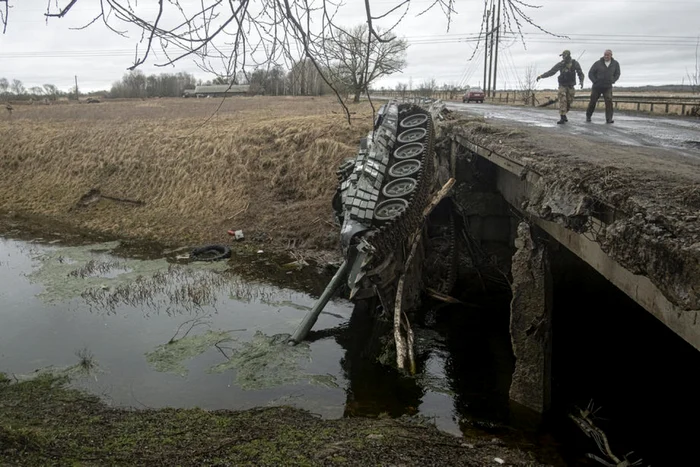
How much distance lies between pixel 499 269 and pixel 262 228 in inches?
304

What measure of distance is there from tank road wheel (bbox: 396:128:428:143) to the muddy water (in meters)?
4.29

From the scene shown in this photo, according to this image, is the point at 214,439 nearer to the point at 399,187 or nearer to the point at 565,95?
the point at 399,187

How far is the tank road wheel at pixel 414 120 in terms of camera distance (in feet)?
46.2

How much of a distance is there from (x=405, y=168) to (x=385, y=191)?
104cm

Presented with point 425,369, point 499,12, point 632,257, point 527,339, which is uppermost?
point 499,12

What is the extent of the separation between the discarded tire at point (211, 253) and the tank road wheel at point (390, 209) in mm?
5819

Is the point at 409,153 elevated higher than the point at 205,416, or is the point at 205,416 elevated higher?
the point at 409,153

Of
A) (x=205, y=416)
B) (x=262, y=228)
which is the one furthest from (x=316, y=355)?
(x=262, y=228)

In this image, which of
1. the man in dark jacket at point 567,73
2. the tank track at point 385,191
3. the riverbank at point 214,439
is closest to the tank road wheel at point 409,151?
the tank track at point 385,191

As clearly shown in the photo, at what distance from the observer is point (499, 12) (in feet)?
10.6

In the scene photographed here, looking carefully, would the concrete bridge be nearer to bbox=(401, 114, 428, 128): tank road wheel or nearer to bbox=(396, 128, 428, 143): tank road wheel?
bbox=(396, 128, 428, 143): tank road wheel

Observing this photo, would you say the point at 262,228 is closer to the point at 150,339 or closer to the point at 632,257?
the point at 150,339

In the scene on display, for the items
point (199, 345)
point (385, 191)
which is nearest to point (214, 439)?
point (199, 345)

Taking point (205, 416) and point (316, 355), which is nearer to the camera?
point (205, 416)
